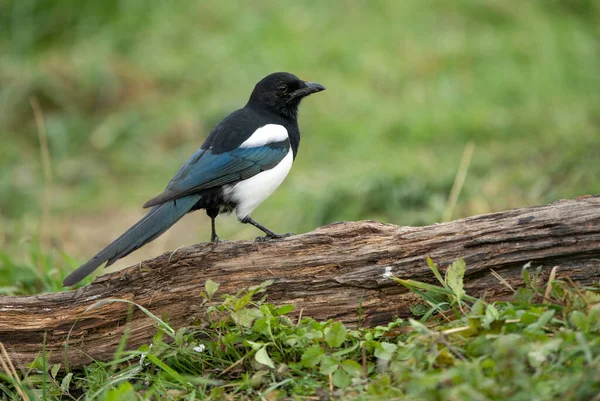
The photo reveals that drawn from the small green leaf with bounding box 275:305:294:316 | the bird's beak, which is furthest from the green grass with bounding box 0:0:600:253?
the small green leaf with bounding box 275:305:294:316

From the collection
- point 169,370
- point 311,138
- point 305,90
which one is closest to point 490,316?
point 169,370

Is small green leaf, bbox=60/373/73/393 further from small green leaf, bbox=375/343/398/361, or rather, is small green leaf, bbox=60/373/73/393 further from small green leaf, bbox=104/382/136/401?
small green leaf, bbox=375/343/398/361

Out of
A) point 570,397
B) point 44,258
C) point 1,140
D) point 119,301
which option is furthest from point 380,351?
point 1,140

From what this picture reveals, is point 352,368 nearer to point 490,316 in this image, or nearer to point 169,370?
point 490,316

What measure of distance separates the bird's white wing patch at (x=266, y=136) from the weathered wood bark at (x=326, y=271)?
32.7 inches

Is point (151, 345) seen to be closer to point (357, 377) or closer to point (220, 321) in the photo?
point (220, 321)

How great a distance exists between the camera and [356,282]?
2.94 meters

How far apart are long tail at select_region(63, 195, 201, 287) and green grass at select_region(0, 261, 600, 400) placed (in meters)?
0.34

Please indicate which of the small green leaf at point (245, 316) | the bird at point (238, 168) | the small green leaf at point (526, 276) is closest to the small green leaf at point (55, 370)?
the bird at point (238, 168)

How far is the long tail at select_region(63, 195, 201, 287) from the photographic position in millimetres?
3023

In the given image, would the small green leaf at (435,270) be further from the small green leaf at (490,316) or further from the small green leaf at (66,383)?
the small green leaf at (66,383)

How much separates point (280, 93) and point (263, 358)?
79.3 inches

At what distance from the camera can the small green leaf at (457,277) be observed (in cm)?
270

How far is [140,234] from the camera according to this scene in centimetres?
324
